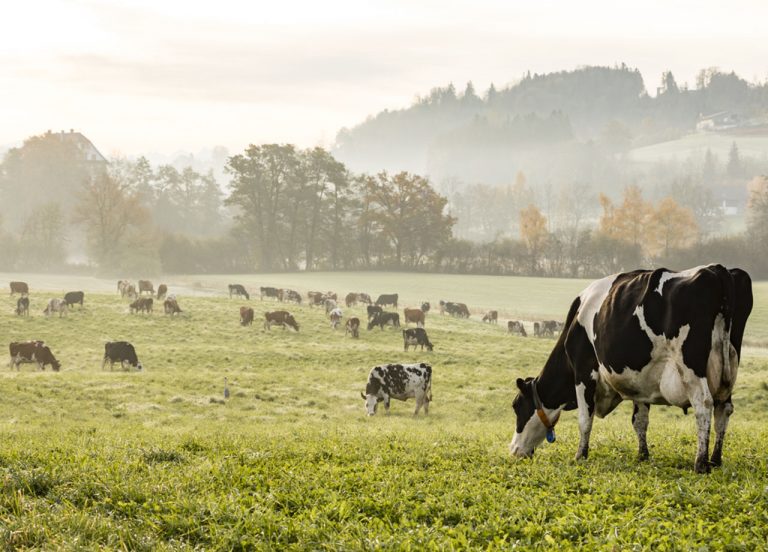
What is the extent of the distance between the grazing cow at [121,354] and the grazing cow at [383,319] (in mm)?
15074

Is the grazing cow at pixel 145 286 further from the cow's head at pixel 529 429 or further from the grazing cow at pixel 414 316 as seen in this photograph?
the cow's head at pixel 529 429

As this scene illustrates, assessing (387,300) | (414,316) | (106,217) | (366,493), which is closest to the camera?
(366,493)

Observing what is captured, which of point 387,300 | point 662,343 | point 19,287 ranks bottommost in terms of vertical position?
point 387,300

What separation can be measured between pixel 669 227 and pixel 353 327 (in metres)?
74.1

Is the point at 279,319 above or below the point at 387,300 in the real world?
below

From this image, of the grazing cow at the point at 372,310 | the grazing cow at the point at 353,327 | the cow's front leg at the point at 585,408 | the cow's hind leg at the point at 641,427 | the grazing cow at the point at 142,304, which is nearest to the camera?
the cow's hind leg at the point at 641,427

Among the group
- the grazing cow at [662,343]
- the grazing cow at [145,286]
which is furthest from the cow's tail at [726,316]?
the grazing cow at [145,286]

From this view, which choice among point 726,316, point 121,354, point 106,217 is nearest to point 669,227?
point 106,217

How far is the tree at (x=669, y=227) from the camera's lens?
97875 millimetres

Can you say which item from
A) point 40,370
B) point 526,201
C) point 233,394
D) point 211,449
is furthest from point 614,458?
point 526,201

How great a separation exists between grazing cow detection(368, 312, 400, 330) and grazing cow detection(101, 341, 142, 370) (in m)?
15.1

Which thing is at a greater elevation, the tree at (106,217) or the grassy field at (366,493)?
the tree at (106,217)

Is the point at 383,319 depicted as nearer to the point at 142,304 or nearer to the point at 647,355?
the point at 142,304

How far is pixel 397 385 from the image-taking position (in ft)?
69.4
